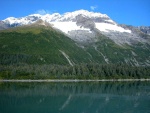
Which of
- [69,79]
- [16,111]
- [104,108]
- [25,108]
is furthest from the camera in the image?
[69,79]

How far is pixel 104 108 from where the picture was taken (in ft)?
261

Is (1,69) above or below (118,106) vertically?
above

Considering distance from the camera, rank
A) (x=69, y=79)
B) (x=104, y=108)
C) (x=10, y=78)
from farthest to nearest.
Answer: (x=69, y=79), (x=10, y=78), (x=104, y=108)

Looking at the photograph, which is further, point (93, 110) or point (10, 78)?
point (10, 78)

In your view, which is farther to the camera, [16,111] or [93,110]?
[93,110]

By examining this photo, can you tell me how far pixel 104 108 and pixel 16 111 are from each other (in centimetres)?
2725

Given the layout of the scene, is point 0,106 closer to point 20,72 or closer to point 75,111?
point 75,111

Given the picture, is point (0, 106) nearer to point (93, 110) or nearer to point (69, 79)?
point (93, 110)

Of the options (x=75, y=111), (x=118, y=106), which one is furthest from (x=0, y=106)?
(x=118, y=106)

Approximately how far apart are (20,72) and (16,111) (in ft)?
418

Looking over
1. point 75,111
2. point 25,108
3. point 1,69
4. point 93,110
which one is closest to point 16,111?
point 25,108

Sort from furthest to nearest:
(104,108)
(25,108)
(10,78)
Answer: (10,78)
(104,108)
(25,108)

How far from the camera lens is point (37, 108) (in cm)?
7550

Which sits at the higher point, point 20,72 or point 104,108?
point 20,72
